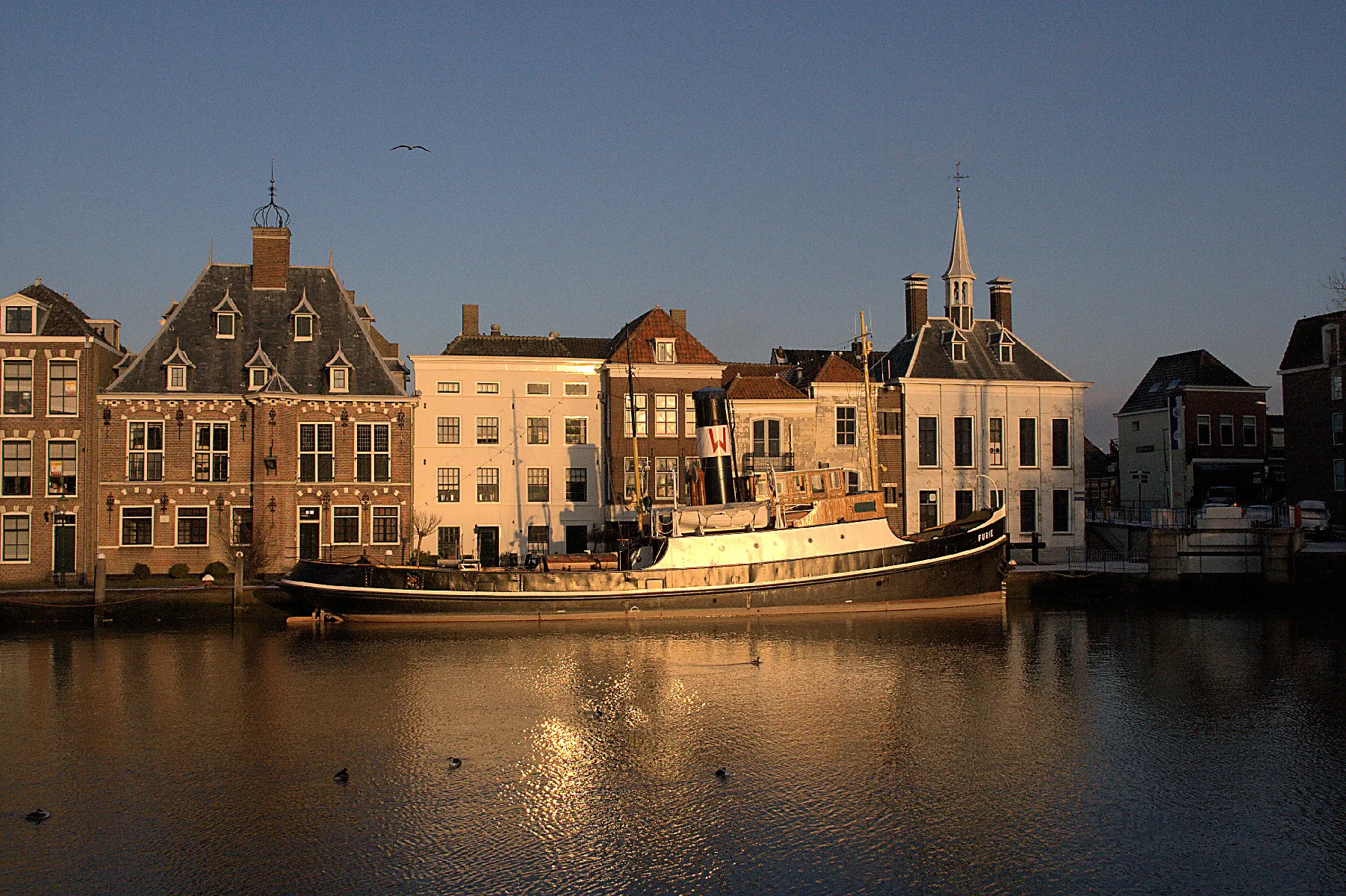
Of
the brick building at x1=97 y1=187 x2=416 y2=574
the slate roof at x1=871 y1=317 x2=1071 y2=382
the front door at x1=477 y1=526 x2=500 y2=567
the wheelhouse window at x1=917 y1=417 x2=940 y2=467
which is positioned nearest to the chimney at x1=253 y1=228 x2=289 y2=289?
the brick building at x1=97 y1=187 x2=416 y2=574

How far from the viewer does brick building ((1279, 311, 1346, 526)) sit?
47812 mm

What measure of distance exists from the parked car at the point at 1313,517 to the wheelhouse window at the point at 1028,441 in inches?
396

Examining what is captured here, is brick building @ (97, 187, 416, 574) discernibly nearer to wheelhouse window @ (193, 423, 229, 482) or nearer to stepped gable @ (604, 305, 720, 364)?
wheelhouse window @ (193, 423, 229, 482)

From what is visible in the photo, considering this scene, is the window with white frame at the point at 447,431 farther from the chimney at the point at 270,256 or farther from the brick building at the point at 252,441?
the chimney at the point at 270,256

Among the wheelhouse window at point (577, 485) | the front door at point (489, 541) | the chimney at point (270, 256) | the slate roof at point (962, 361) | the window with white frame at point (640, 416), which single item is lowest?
the front door at point (489, 541)

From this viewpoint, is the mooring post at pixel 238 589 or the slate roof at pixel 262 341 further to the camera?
the slate roof at pixel 262 341

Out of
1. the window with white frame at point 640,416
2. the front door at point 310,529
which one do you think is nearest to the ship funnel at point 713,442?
the window with white frame at point 640,416

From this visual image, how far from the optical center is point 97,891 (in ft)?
39.3

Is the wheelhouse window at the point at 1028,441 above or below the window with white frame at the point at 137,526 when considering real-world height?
above

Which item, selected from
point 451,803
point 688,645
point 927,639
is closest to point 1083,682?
point 927,639

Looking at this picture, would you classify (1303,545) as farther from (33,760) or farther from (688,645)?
(33,760)

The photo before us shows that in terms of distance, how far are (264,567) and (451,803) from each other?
A: 26.7m

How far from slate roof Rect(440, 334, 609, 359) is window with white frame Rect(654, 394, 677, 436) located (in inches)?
130

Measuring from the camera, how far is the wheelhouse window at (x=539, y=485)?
4306 cm
